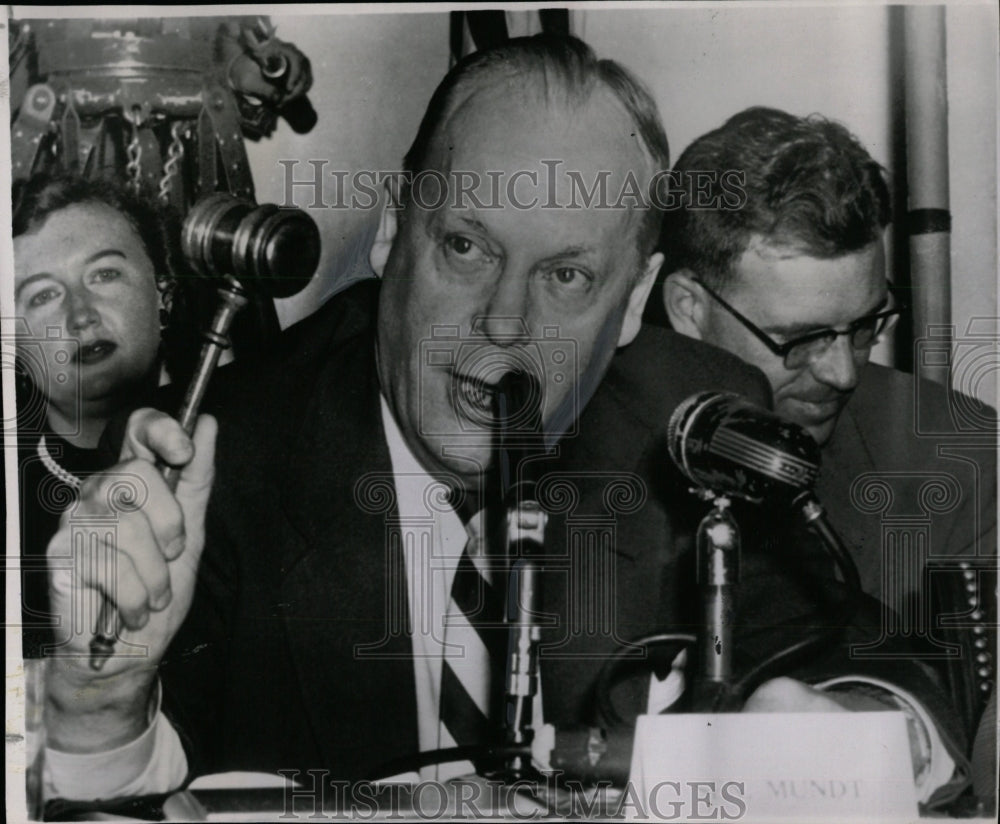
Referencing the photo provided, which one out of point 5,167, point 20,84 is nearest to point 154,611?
point 5,167

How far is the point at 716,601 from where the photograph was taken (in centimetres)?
154

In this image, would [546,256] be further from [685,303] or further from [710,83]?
[710,83]

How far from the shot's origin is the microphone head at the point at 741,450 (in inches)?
59.8

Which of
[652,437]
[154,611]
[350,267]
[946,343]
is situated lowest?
[154,611]

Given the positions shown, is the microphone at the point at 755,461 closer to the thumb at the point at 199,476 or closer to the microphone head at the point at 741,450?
the microphone head at the point at 741,450

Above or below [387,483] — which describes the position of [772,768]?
below

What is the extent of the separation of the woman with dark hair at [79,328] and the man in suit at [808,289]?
0.77 m

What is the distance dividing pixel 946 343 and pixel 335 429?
0.96m

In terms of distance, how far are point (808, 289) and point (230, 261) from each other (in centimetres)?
89

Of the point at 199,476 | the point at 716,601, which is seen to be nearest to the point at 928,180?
the point at 716,601

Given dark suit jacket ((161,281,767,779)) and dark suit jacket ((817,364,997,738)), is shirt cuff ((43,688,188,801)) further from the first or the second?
dark suit jacket ((817,364,997,738))

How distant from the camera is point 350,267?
1577mm

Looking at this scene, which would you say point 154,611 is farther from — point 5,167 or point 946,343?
point 946,343

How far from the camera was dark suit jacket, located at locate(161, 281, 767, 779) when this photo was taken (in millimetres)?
1563
